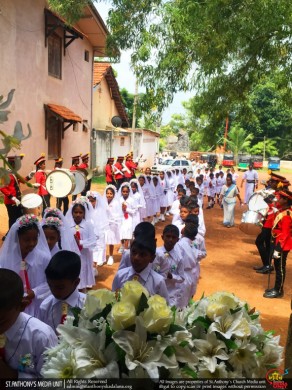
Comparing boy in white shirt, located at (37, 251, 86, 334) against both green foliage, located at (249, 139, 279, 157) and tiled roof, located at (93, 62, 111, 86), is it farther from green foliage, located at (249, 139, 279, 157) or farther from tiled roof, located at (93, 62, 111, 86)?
green foliage, located at (249, 139, 279, 157)

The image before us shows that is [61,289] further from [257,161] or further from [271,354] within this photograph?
[257,161]

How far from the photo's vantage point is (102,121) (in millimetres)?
27141

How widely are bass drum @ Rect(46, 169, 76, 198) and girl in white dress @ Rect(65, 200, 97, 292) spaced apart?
182 cm

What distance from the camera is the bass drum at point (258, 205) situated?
8.57 m

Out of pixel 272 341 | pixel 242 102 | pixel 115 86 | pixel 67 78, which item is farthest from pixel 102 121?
pixel 272 341

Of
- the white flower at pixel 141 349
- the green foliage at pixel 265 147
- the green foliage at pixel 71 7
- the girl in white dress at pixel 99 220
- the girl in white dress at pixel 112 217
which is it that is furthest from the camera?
the green foliage at pixel 265 147

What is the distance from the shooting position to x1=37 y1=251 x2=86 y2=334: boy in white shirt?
3.02 m

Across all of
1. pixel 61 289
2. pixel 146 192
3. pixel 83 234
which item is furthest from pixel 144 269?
pixel 146 192

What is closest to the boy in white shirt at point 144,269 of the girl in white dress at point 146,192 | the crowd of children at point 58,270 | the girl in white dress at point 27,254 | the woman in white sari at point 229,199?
the crowd of children at point 58,270

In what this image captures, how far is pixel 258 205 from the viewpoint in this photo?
351 inches

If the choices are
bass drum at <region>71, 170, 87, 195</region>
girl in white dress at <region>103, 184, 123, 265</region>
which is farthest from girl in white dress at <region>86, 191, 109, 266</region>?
bass drum at <region>71, 170, 87, 195</region>

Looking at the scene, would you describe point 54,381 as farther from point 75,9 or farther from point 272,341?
point 75,9

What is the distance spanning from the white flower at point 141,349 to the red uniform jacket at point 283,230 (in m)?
5.45

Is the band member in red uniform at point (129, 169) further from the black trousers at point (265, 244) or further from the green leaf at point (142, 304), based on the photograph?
the green leaf at point (142, 304)
